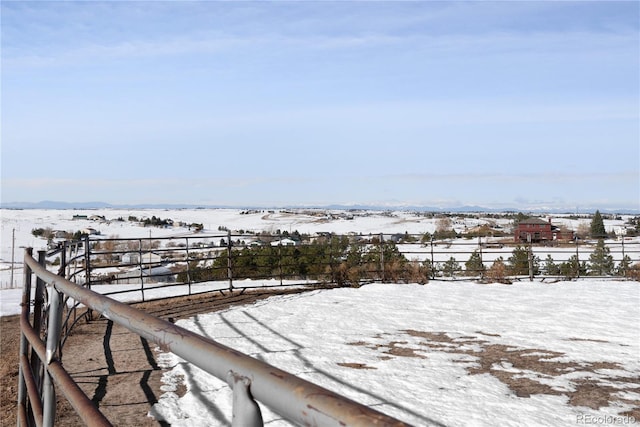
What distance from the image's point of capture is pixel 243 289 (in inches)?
504

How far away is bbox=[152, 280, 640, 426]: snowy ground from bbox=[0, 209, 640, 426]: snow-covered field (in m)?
0.02

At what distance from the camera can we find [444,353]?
21.9ft

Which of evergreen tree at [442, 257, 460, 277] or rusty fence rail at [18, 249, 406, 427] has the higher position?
rusty fence rail at [18, 249, 406, 427]

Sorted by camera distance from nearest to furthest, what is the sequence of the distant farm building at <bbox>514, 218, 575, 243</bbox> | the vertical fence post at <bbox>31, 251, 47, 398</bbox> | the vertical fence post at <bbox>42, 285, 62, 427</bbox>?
the vertical fence post at <bbox>42, 285, 62, 427</bbox>
the vertical fence post at <bbox>31, 251, 47, 398</bbox>
the distant farm building at <bbox>514, 218, 575, 243</bbox>

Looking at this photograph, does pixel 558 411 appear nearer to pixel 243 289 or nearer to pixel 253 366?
pixel 253 366

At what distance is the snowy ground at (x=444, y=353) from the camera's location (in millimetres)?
4617

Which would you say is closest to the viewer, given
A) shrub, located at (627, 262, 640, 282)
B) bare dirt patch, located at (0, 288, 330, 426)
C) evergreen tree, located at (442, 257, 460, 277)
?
bare dirt patch, located at (0, 288, 330, 426)

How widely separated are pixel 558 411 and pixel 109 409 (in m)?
3.99

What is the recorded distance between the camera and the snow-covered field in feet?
15.1

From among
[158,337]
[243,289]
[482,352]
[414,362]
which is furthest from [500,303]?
[158,337]

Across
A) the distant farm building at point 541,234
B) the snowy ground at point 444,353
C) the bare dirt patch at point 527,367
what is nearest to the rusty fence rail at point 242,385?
the snowy ground at point 444,353

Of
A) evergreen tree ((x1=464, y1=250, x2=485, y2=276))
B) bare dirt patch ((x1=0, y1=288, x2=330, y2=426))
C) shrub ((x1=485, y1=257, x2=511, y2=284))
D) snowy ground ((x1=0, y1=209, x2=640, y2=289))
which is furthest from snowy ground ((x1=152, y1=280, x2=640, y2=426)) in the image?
snowy ground ((x1=0, y1=209, x2=640, y2=289))

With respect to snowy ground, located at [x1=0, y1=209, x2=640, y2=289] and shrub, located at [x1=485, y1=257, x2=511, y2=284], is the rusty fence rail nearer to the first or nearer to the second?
shrub, located at [x1=485, y1=257, x2=511, y2=284]

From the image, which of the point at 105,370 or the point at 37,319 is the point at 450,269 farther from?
the point at 37,319
